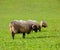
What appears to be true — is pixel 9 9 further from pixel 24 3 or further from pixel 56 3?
pixel 56 3

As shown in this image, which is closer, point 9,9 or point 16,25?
point 16,25

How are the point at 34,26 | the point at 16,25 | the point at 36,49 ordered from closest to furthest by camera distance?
the point at 36,49 → the point at 16,25 → the point at 34,26

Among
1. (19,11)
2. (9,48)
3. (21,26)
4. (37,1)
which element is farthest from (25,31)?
(37,1)

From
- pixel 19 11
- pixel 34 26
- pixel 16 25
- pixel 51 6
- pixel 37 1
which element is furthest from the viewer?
pixel 37 1

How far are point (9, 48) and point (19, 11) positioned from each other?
46.5 metres

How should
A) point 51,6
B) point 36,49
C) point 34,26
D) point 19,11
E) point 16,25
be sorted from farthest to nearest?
point 51,6 < point 19,11 < point 34,26 < point 16,25 < point 36,49

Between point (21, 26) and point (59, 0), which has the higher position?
point (59, 0)

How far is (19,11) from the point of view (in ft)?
199

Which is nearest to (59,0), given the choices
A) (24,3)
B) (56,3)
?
(56,3)

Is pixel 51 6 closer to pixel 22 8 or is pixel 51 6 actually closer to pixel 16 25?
pixel 22 8

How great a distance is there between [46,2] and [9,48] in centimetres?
5490

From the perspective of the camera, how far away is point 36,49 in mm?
13828

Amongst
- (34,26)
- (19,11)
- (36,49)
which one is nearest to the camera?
(36,49)

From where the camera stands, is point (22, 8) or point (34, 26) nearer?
point (34, 26)
